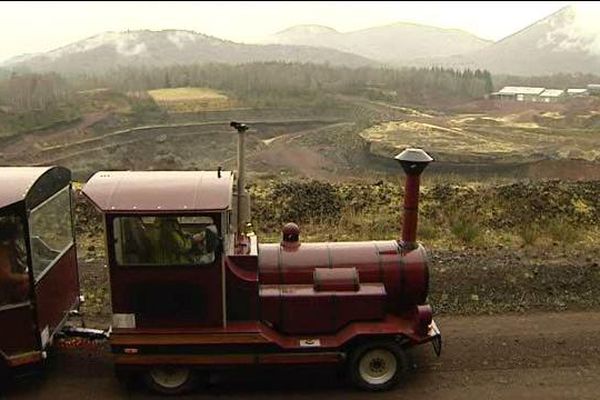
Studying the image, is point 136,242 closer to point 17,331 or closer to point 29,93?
point 17,331

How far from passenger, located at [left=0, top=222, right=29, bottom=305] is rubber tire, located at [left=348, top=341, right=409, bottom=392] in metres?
3.60

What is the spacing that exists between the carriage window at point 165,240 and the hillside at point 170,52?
94.6 meters

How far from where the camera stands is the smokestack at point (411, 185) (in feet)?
24.9

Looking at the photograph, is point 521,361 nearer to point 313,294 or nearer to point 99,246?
point 313,294

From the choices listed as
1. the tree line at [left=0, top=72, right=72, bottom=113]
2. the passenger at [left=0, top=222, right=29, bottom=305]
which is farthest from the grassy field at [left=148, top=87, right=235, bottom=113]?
the passenger at [left=0, top=222, right=29, bottom=305]

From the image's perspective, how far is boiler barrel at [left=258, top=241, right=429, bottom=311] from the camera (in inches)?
303

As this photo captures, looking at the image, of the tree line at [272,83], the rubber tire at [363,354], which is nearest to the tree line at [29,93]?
the tree line at [272,83]

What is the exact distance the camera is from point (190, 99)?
5962 centimetres

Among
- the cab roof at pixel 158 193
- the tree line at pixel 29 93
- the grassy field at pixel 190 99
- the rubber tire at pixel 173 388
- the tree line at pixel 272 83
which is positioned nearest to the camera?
the cab roof at pixel 158 193

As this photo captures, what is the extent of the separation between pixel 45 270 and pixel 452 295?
583 centimetres

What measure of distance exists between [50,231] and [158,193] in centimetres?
175

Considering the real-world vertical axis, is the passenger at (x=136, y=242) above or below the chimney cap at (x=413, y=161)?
below

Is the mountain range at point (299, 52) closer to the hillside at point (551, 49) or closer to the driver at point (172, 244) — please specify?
the hillside at point (551, 49)

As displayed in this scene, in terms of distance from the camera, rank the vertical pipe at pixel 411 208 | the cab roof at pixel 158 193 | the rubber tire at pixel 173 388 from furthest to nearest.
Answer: the vertical pipe at pixel 411 208, the rubber tire at pixel 173 388, the cab roof at pixel 158 193
